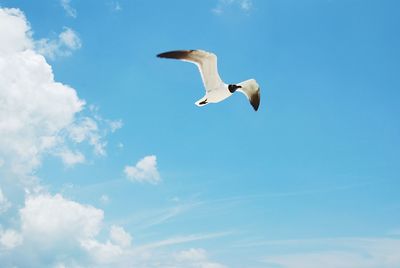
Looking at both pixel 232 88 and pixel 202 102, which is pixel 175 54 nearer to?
pixel 202 102

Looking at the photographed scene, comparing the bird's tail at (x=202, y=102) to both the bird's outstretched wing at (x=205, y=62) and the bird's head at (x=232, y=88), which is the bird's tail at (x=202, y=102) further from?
the bird's head at (x=232, y=88)

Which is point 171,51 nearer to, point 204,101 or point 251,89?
point 204,101

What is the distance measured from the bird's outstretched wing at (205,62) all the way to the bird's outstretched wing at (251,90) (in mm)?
2383

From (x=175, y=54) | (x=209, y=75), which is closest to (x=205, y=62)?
(x=209, y=75)

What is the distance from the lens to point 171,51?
23.5 meters

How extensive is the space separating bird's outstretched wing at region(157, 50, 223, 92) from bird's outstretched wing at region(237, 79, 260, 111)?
2.38 meters

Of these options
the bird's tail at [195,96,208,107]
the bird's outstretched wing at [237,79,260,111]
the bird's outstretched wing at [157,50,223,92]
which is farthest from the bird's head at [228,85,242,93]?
the bird's tail at [195,96,208,107]

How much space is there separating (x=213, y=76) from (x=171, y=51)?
2994 mm

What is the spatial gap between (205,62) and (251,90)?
13.4ft

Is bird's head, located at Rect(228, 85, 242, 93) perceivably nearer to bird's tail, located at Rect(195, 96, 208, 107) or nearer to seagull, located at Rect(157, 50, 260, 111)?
seagull, located at Rect(157, 50, 260, 111)

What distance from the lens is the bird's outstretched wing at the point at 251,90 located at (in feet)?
91.0

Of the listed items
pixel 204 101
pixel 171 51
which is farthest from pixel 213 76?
pixel 171 51

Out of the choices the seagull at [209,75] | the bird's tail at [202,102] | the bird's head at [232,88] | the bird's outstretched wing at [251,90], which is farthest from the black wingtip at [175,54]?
the bird's outstretched wing at [251,90]

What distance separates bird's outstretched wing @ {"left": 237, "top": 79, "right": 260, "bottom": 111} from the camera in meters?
27.8
